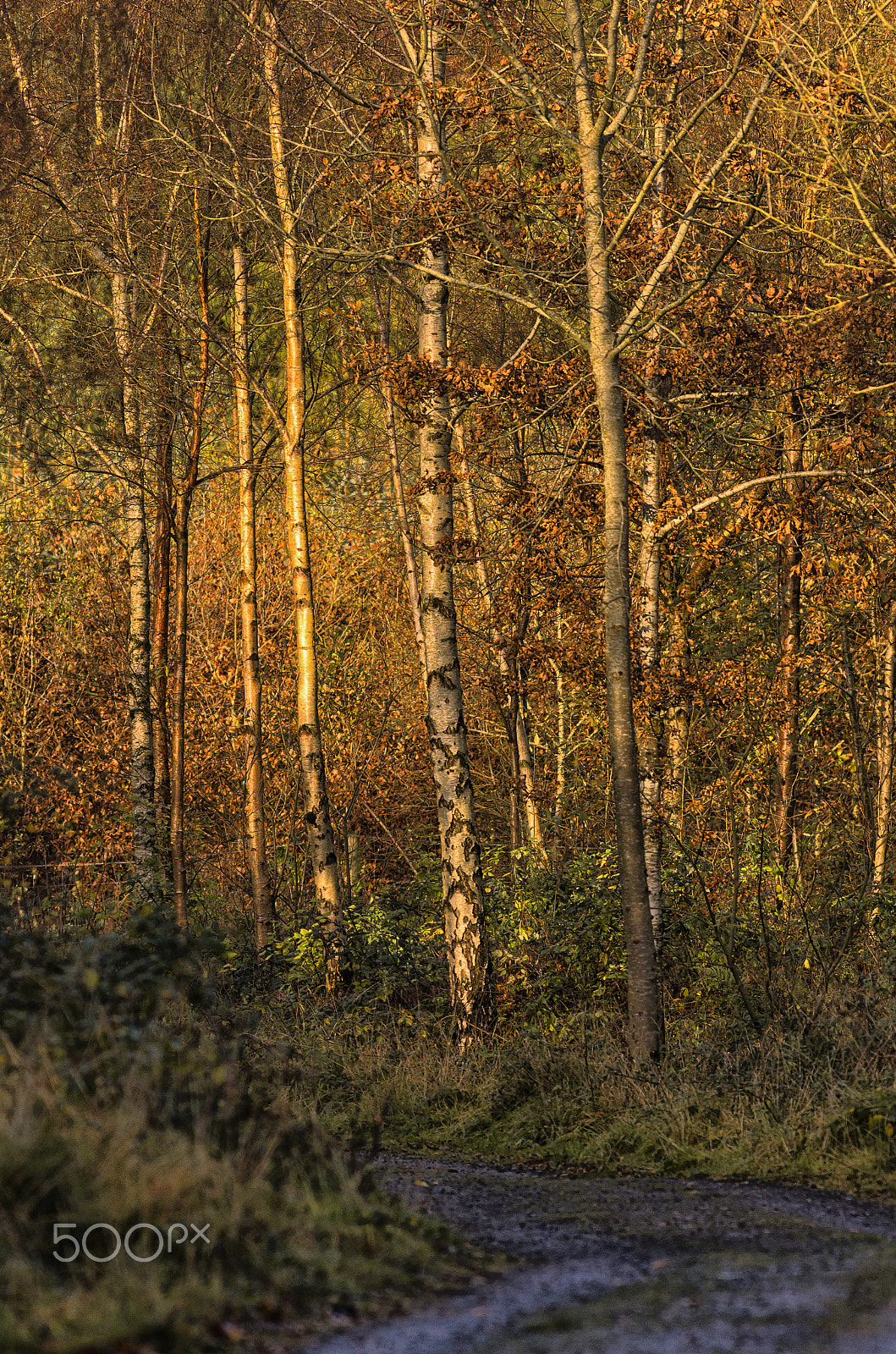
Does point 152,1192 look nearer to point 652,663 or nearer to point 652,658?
point 652,663

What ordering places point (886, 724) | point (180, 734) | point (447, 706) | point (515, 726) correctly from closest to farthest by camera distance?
point (447, 706), point (886, 724), point (180, 734), point (515, 726)

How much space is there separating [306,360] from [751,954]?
386 inches

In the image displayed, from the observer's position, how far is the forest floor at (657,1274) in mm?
4609

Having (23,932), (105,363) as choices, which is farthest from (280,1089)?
(105,363)

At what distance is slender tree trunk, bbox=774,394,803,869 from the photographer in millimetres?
15258

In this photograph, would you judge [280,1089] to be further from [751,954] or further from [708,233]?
[708,233]

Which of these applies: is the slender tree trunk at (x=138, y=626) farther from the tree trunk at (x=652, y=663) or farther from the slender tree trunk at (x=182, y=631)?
the tree trunk at (x=652, y=663)

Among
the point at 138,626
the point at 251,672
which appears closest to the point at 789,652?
the point at 251,672

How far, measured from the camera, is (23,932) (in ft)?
22.3

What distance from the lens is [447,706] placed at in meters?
11.9

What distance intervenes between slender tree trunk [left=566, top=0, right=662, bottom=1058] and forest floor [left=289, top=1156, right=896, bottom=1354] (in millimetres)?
2108

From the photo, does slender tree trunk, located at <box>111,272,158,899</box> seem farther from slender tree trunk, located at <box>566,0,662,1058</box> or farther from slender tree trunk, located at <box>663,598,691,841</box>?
slender tree trunk, located at <box>566,0,662,1058</box>

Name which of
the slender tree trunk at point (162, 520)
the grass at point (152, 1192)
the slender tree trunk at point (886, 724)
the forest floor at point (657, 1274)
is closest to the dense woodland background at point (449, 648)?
the grass at point (152, 1192)

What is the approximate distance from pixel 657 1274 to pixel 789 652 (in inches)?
439
